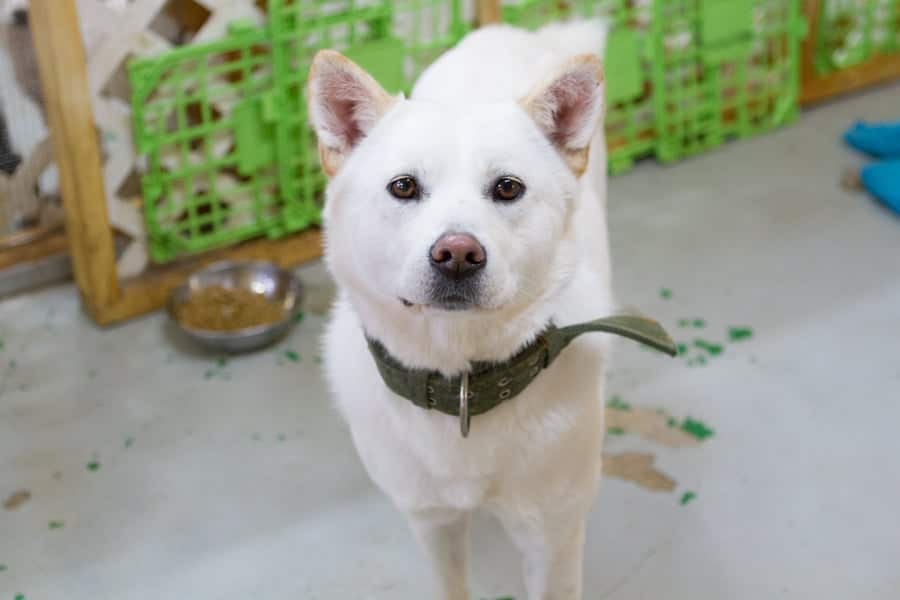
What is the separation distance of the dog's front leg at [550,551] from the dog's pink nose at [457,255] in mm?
505

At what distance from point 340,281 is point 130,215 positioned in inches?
62.5

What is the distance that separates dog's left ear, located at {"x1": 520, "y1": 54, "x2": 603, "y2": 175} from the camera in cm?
151

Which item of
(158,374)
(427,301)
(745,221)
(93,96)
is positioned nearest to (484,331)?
(427,301)

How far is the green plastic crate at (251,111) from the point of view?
2.88m

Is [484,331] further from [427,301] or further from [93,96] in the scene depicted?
[93,96]

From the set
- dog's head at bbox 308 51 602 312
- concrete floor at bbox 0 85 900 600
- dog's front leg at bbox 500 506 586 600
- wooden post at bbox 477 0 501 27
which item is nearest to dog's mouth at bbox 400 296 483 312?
dog's head at bbox 308 51 602 312

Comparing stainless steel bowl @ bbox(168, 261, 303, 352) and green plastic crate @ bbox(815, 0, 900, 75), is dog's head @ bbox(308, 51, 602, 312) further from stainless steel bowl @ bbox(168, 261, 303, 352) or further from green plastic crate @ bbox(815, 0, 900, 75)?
green plastic crate @ bbox(815, 0, 900, 75)

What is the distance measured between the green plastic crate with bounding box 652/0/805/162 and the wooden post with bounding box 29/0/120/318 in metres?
1.87

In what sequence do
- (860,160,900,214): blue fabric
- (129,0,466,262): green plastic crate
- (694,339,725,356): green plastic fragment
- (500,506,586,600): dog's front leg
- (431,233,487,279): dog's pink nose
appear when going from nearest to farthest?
(431,233,487,279): dog's pink nose → (500,506,586,600): dog's front leg → (694,339,725,356): green plastic fragment → (129,0,466,262): green plastic crate → (860,160,900,214): blue fabric

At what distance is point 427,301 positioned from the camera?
1409 millimetres

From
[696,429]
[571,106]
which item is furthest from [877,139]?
[571,106]

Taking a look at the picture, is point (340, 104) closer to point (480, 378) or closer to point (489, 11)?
point (480, 378)

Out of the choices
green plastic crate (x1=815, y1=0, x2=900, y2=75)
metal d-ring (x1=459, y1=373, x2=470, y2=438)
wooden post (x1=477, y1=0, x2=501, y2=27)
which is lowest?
green plastic crate (x1=815, y1=0, x2=900, y2=75)

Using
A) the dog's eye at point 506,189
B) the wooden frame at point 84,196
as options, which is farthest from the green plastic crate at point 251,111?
the dog's eye at point 506,189
